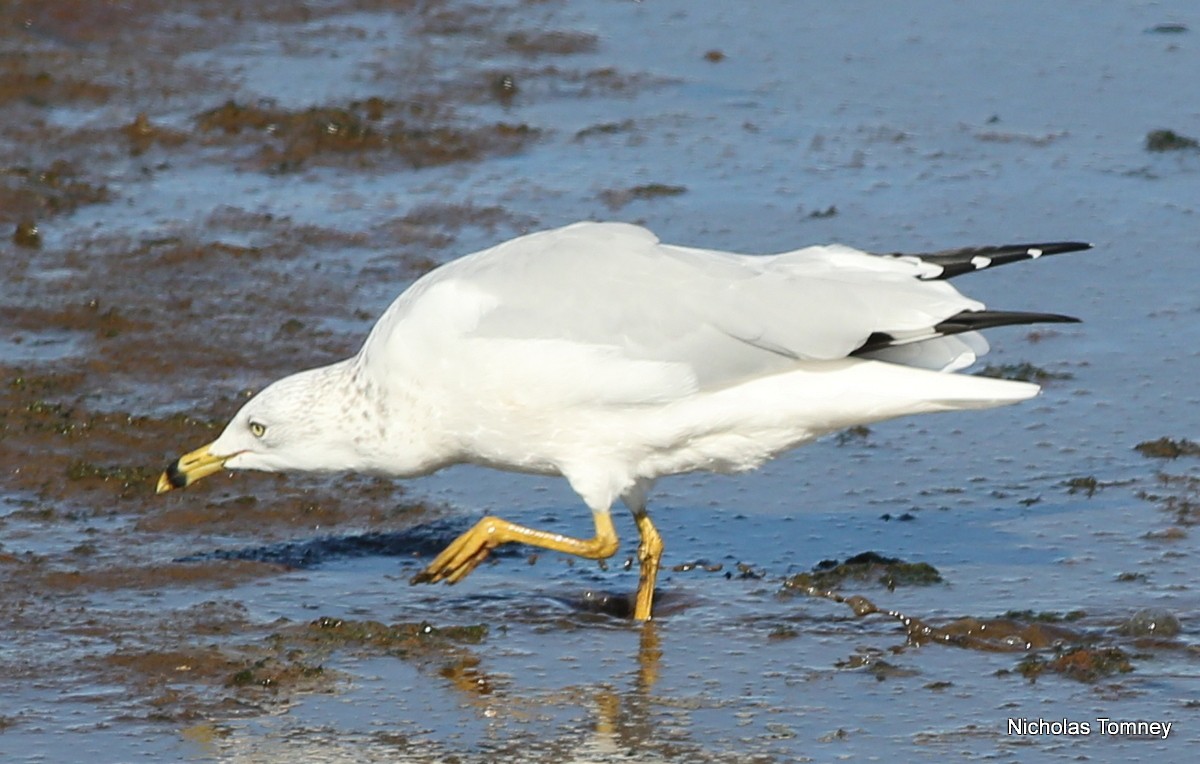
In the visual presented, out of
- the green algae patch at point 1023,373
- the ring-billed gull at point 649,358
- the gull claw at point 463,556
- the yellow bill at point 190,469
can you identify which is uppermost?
the ring-billed gull at point 649,358

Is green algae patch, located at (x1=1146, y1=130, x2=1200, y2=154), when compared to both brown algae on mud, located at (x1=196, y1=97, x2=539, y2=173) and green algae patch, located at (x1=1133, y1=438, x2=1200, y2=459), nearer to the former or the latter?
brown algae on mud, located at (x1=196, y1=97, x2=539, y2=173)

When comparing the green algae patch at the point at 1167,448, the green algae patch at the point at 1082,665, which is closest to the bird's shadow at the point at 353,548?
the green algae patch at the point at 1082,665

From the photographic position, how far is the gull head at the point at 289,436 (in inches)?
263

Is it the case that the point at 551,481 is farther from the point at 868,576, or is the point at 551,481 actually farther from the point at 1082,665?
the point at 1082,665

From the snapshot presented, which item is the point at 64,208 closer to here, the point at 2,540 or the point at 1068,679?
the point at 2,540

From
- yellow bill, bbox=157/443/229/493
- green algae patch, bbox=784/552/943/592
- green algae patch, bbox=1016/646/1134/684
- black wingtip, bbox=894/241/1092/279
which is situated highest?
black wingtip, bbox=894/241/1092/279

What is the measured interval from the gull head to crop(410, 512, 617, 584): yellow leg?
456 mm

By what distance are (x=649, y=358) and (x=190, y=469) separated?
1.66 meters

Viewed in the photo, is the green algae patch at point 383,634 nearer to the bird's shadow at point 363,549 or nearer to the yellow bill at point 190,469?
the bird's shadow at point 363,549

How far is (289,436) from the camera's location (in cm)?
680

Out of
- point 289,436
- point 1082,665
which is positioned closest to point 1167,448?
point 1082,665

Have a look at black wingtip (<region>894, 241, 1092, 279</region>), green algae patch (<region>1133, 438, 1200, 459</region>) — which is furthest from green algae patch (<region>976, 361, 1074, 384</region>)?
black wingtip (<region>894, 241, 1092, 279</region>)

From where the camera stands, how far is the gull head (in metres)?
6.68

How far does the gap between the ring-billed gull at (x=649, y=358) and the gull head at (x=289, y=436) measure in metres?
0.10
